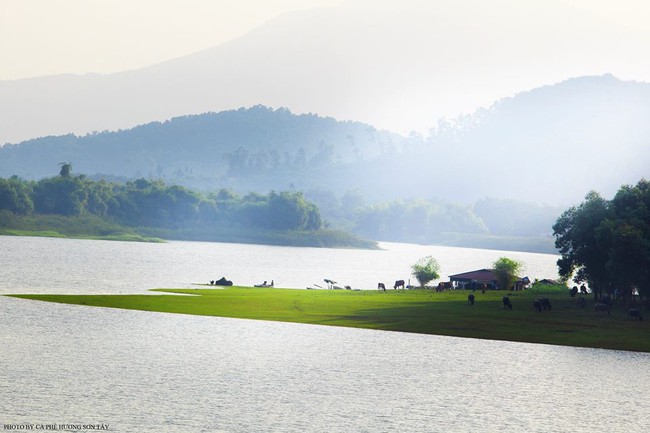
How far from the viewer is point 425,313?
106 m

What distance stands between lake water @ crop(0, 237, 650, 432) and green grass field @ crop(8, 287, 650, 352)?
193 inches

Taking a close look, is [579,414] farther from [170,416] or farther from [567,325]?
[567,325]

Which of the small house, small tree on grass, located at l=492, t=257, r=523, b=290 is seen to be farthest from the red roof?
small tree on grass, located at l=492, t=257, r=523, b=290

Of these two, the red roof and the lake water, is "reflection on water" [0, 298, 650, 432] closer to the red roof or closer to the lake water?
the lake water

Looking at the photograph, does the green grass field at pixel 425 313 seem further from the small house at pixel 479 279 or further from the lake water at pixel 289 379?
the small house at pixel 479 279

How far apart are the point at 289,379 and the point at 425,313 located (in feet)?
145

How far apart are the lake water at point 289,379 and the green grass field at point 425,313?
4.89m

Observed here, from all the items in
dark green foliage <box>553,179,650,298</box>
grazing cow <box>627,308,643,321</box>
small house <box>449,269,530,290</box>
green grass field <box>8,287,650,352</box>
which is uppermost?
dark green foliage <box>553,179,650,298</box>

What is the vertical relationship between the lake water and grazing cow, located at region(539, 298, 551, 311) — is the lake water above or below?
below

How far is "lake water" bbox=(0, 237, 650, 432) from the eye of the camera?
51.4 metres

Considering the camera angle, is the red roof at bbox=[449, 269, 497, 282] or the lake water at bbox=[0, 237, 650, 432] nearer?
the lake water at bbox=[0, 237, 650, 432]

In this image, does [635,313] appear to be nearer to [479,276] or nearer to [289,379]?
[289,379]

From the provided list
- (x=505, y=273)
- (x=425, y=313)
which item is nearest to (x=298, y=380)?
(x=425, y=313)

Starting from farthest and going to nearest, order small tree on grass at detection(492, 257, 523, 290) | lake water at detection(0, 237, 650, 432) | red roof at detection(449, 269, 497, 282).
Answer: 1. red roof at detection(449, 269, 497, 282)
2. small tree on grass at detection(492, 257, 523, 290)
3. lake water at detection(0, 237, 650, 432)
